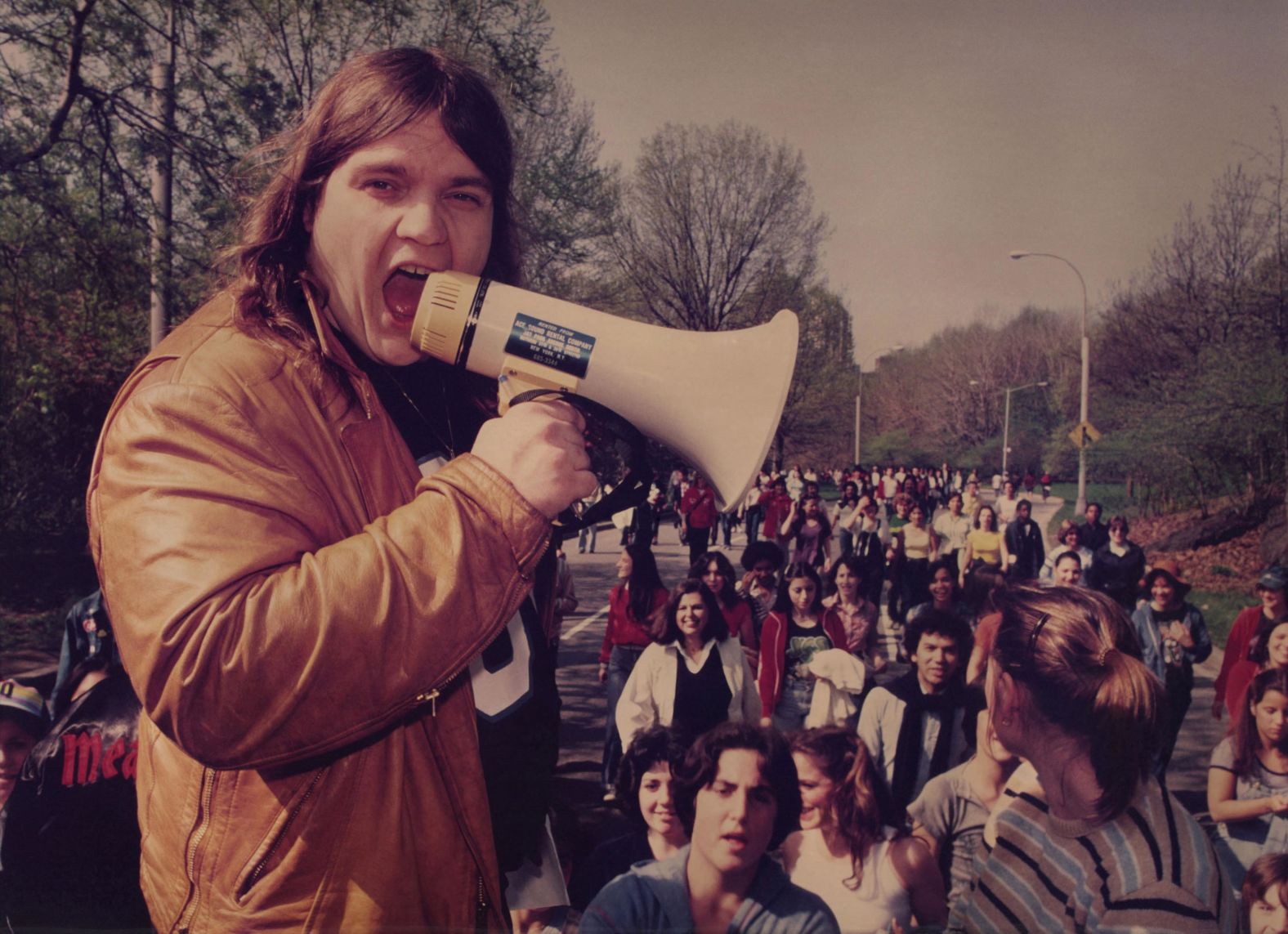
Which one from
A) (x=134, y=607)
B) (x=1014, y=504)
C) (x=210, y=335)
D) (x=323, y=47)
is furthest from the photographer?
(x=1014, y=504)

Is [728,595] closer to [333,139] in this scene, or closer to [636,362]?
[636,362]

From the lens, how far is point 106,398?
3395 mm

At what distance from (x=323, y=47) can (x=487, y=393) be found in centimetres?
233

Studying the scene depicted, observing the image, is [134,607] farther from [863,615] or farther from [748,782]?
[863,615]

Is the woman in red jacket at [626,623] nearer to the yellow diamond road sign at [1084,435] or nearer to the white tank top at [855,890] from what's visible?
the white tank top at [855,890]

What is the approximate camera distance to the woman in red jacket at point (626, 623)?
2949 mm

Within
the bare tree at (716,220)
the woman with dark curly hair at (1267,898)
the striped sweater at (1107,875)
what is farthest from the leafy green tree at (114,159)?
the woman with dark curly hair at (1267,898)

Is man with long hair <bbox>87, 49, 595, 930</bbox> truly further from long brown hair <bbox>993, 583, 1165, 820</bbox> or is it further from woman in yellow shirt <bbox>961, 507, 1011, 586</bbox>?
woman in yellow shirt <bbox>961, 507, 1011, 586</bbox>

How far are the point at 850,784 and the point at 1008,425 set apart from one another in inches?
53.7

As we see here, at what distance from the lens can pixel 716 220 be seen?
2504 mm

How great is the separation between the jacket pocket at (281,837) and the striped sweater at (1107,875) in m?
1.84

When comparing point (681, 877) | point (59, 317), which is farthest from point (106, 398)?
point (681, 877)

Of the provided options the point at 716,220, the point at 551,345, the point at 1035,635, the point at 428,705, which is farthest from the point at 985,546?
the point at 428,705

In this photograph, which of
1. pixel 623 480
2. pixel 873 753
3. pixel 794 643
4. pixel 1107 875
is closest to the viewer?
pixel 623 480
